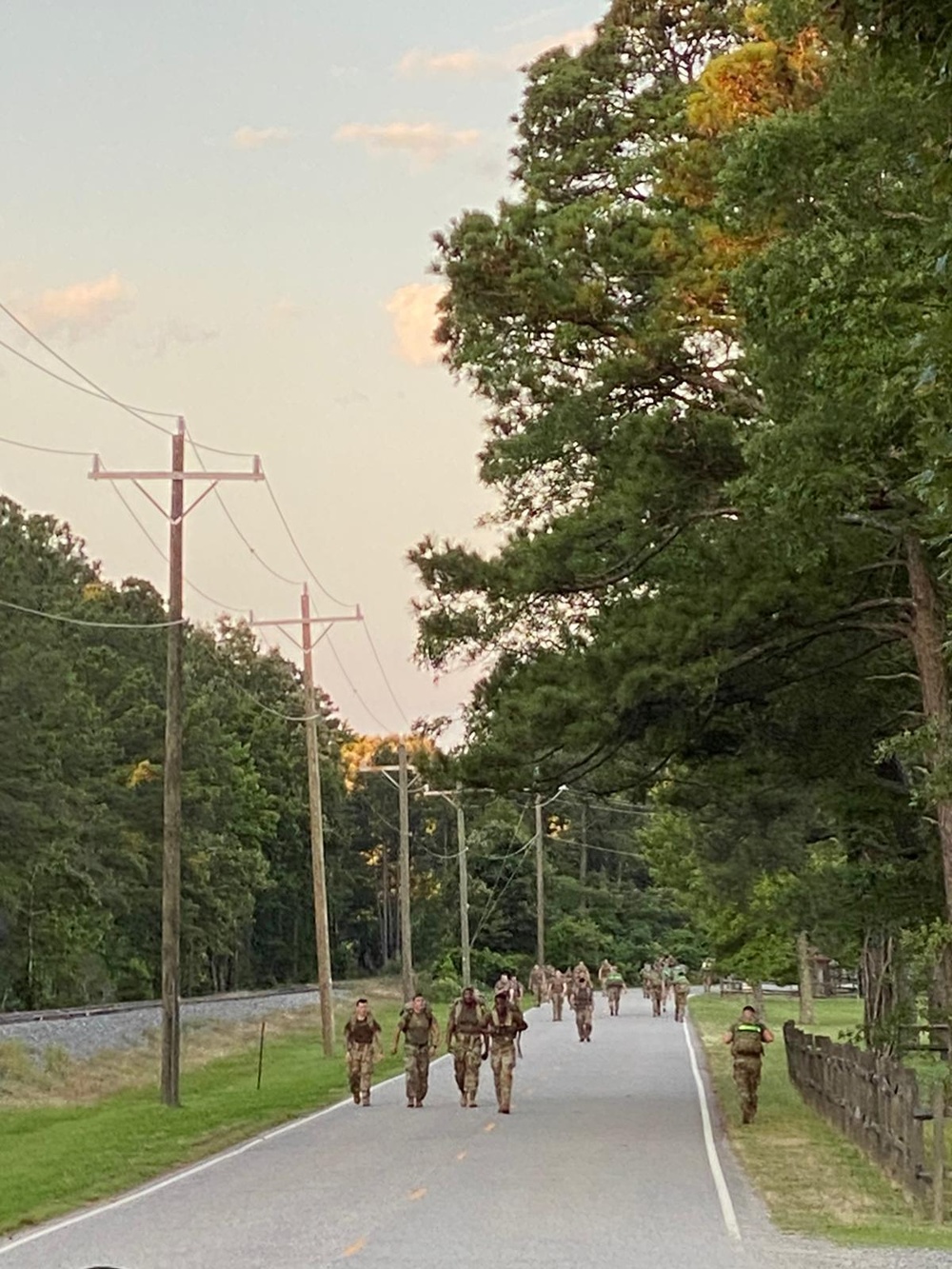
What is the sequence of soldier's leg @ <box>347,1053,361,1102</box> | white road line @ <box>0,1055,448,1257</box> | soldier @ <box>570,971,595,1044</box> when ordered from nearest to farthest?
white road line @ <box>0,1055,448,1257</box>, soldier's leg @ <box>347,1053,361,1102</box>, soldier @ <box>570,971,595,1044</box>

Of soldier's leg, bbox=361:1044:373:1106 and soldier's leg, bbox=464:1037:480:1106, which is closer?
soldier's leg, bbox=464:1037:480:1106

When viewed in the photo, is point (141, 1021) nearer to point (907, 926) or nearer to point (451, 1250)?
point (907, 926)

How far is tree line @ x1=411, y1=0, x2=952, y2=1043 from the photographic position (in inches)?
790

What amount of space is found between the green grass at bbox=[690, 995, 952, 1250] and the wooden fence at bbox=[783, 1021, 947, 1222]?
7.7 inches

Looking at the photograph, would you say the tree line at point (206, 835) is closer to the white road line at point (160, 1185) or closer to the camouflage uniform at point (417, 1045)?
the camouflage uniform at point (417, 1045)

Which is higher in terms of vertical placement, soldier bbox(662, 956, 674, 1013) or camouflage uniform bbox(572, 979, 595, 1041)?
soldier bbox(662, 956, 674, 1013)

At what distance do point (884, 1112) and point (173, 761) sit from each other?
15.8 metres

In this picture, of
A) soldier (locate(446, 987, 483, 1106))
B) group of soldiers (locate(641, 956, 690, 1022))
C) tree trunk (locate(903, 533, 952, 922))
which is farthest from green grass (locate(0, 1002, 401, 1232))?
group of soldiers (locate(641, 956, 690, 1022))

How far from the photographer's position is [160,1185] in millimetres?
20750

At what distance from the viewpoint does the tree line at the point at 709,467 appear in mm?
20062

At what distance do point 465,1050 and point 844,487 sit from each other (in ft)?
41.8

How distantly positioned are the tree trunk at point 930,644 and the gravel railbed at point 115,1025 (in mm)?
23931

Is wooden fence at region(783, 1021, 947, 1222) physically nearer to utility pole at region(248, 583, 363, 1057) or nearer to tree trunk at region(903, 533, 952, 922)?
tree trunk at region(903, 533, 952, 922)

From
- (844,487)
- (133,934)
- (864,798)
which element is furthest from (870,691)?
(133,934)
